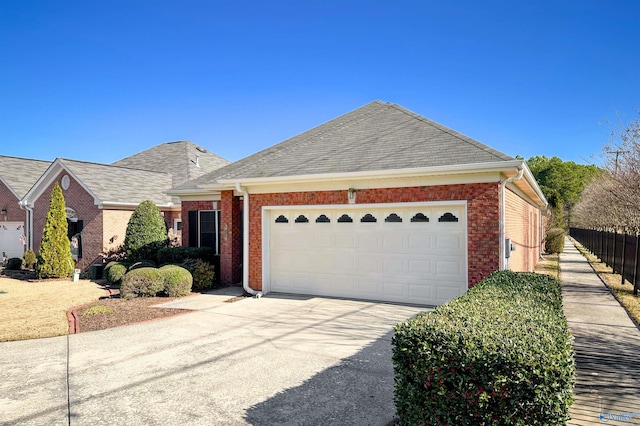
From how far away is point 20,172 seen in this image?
2283 centimetres

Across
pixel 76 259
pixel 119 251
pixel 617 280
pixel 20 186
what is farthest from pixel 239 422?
pixel 20 186

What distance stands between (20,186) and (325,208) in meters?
19.6

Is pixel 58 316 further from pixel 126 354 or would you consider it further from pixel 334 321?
→ pixel 334 321

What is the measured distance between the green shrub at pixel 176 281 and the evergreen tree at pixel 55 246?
7411 mm

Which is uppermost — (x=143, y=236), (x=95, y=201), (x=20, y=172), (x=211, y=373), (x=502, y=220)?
(x=20, y=172)

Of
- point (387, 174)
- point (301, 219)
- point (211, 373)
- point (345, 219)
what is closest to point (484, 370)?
point (211, 373)

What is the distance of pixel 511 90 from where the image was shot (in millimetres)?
17609

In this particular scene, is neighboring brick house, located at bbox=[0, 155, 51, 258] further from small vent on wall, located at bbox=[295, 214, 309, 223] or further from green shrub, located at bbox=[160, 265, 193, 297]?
small vent on wall, located at bbox=[295, 214, 309, 223]

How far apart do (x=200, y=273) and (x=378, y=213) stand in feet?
20.0

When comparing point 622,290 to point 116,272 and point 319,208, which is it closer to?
point 319,208

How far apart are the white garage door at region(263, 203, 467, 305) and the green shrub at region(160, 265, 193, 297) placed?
2.42 m

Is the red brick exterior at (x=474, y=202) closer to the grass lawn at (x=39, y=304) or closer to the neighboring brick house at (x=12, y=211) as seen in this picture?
the grass lawn at (x=39, y=304)

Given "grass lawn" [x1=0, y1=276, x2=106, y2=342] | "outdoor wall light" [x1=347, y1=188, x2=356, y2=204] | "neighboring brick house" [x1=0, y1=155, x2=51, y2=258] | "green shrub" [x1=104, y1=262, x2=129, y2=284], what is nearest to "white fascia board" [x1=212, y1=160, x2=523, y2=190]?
"outdoor wall light" [x1=347, y1=188, x2=356, y2=204]

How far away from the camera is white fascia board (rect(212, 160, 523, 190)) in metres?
8.45
